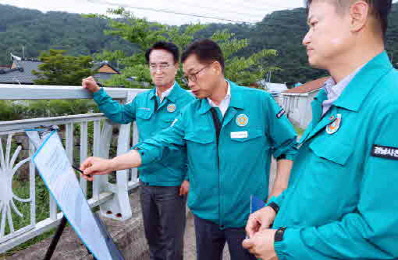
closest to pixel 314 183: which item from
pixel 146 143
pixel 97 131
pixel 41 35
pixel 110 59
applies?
pixel 146 143

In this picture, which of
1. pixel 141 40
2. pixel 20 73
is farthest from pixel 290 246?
pixel 20 73

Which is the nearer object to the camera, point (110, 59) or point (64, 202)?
point (64, 202)

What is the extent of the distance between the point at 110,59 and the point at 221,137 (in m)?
5.62

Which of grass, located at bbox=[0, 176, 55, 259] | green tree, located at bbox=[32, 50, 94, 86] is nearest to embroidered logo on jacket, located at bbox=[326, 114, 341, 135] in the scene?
grass, located at bbox=[0, 176, 55, 259]

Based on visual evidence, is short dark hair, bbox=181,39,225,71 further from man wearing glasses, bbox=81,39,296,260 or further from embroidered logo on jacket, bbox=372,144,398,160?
embroidered logo on jacket, bbox=372,144,398,160

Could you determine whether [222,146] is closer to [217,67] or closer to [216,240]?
[217,67]

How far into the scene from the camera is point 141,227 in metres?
2.90

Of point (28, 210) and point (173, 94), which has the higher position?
point (173, 94)

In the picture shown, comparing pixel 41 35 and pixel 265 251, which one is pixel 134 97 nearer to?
pixel 265 251

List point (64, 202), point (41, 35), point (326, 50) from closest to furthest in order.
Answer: point (64, 202) → point (326, 50) → point (41, 35)

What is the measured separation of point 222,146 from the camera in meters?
1.81

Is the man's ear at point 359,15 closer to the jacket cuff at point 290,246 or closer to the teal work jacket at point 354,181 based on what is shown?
the teal work jacket at point 354,181

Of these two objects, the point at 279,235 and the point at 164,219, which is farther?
the point at 164,219

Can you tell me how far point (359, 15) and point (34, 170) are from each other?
1.93 meters
